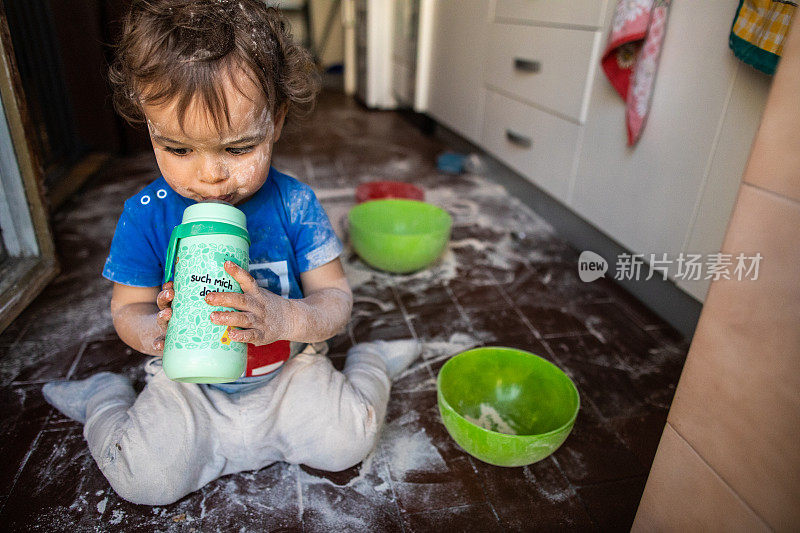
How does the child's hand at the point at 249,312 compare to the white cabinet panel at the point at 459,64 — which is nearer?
the child's hand at the point at 249,312

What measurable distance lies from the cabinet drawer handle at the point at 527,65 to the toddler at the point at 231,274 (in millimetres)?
1195

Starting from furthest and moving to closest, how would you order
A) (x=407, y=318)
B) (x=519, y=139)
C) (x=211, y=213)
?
(x=519, y=139)
(x=407, y=318)
(x=211, y=213)

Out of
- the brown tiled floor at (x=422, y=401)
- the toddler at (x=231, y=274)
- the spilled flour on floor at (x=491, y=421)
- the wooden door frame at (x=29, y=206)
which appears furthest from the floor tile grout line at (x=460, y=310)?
the wooden door frame at (x=29, y=206)

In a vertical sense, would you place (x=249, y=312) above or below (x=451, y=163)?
above

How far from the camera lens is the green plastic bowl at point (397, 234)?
1.36m

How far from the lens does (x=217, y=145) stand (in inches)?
24.4

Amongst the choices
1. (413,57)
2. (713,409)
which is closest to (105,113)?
(413,57)

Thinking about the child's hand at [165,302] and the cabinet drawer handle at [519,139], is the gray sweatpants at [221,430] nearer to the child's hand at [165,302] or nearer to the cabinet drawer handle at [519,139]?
the child's hand at [165,302]

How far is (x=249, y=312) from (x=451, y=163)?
192 cm

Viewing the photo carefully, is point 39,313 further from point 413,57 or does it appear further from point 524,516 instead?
point 413,57

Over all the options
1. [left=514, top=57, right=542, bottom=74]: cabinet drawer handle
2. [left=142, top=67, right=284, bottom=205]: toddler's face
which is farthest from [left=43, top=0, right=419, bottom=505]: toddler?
[left=514, top=57, right=542, bottom=74]: cabinet drawer handle

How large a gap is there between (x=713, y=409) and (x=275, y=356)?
0.59m

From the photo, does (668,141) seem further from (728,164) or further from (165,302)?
(165,302)

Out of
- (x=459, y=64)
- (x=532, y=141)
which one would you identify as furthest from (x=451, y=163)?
(x=532, y=141)
